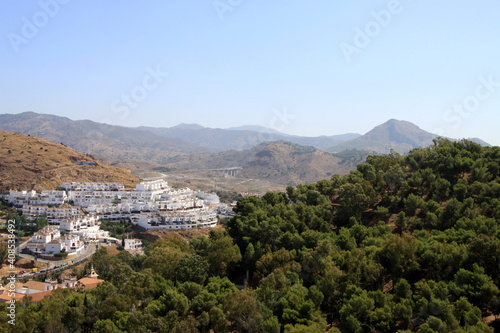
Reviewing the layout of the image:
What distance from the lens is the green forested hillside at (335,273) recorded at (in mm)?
15820

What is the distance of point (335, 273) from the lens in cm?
1808

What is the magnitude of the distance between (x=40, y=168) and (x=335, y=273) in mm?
58701

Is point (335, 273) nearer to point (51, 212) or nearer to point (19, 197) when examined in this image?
point (51, 212)

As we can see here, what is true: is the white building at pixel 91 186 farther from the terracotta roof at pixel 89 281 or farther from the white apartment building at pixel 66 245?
the terracotta roof at pixel 89 281

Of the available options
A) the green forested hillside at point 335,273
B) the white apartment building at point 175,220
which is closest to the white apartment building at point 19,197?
the white apartment building at point 175,220

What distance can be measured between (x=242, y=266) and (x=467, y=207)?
1314 cm

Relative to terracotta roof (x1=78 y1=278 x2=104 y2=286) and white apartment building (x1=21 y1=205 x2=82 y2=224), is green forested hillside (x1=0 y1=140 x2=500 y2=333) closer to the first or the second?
terracotta roof (x1=78 y1=278 x2=104 y2=286)

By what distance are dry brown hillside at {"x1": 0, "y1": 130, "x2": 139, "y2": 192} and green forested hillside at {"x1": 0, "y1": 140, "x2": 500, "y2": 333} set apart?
138ft

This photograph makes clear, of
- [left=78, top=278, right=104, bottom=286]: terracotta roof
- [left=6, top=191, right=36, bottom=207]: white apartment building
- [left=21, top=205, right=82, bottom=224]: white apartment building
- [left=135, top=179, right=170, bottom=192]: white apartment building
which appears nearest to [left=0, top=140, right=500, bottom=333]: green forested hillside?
[left=78, top=278, right=104, bottom=286]: terracotta roof

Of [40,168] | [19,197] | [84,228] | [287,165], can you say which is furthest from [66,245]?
[287,165]

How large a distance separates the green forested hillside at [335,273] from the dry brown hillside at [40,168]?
4199cm

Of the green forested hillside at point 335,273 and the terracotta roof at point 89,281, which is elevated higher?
the green forested hillside at point 335,273

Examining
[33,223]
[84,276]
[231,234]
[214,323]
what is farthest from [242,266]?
[33,223]

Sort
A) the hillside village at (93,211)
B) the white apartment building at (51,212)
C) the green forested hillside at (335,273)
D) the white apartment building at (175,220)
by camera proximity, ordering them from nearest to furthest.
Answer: the green forested hillside at (335,273), the hillside village at (93,211), the white apartment building at (51,212), the white apartment building at (175,220)
